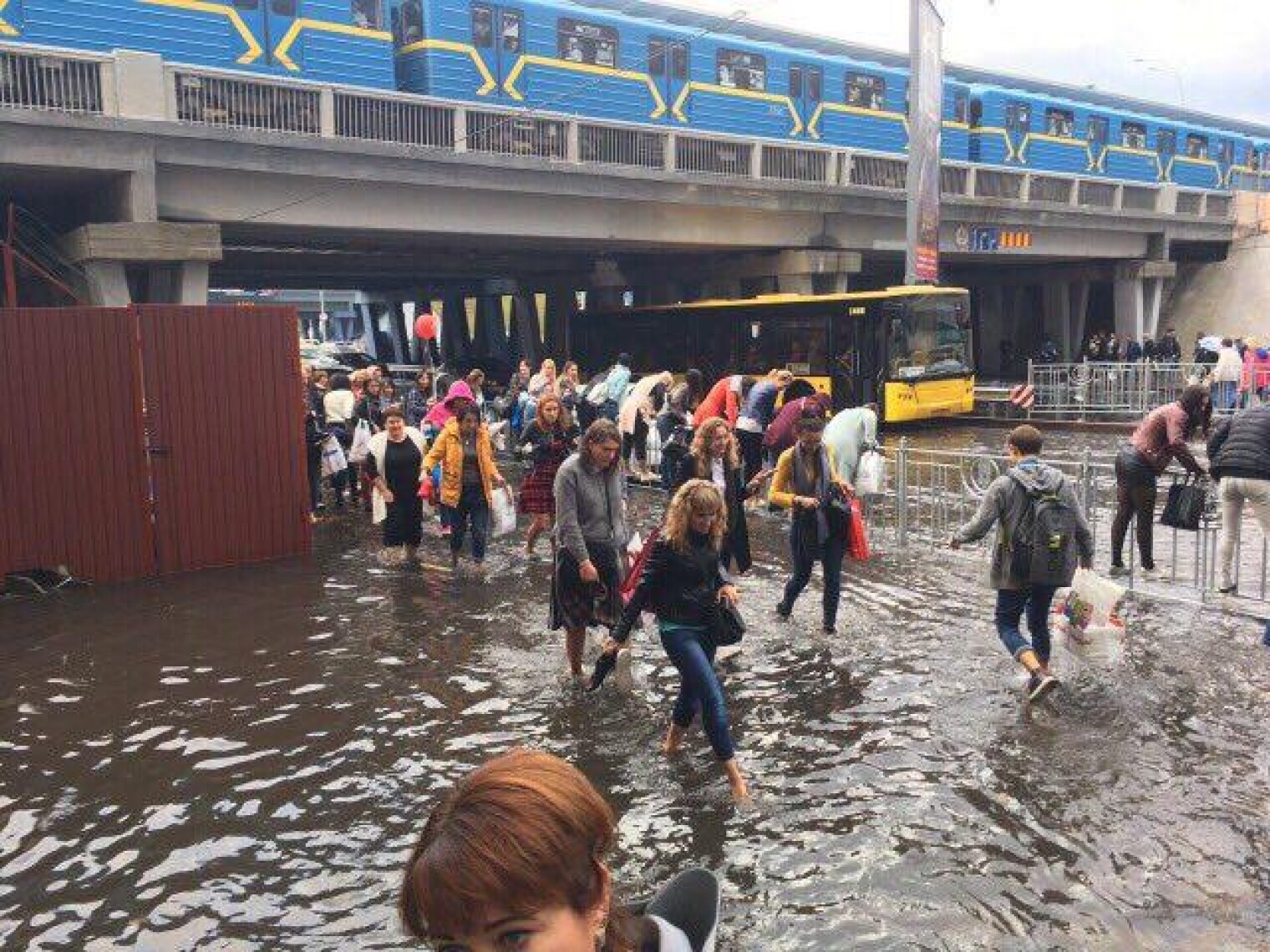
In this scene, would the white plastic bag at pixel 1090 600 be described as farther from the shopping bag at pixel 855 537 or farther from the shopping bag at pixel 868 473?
the shopping bag at pixel 868 473

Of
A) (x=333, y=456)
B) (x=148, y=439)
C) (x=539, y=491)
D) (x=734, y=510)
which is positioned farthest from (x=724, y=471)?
(x=333, y=456)

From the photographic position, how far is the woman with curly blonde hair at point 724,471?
7.99 m

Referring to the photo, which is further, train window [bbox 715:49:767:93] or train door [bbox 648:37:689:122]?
train window [bbox 715:49:767:93]

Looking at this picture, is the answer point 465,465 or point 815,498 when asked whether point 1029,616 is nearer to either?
point 815,498

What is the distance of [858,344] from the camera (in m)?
23.5

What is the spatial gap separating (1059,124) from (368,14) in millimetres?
23488

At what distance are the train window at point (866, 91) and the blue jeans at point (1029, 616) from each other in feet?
82.8

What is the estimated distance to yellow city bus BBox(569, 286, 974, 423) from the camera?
23156 mm

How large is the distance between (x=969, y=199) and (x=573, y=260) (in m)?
11.5

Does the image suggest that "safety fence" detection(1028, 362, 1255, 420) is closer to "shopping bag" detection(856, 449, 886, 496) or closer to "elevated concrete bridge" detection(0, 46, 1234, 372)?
"elevated concrete bridge" detection(0, 46, 1234, 372)

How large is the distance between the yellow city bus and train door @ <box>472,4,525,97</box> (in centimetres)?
737

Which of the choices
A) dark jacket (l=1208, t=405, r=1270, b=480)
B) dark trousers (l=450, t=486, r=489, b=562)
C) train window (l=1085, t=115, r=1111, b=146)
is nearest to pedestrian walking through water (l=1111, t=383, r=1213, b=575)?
dark jacket (l=1208, t=405, r=1270, b=480)

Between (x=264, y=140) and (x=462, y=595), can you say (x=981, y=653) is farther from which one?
(x=264, y=140)

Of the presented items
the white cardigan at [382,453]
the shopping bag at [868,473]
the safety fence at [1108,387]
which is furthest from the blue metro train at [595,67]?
the shopping bag at [868,473]
